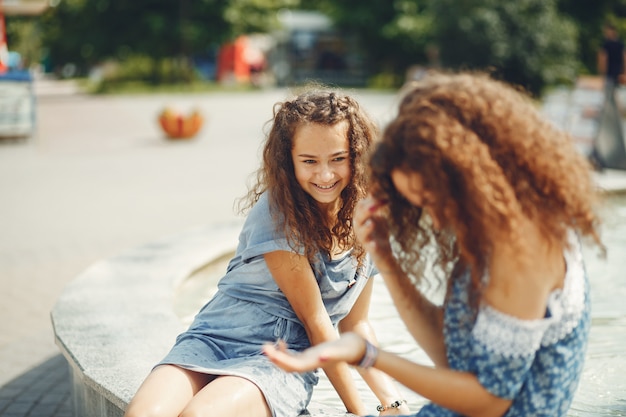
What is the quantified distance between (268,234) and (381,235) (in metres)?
0.69

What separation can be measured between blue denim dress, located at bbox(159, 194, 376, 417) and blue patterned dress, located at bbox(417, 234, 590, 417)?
773mm

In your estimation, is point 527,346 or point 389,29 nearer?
point 527,346

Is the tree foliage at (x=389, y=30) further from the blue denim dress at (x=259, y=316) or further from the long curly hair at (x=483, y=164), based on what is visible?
the long curly hair at (x=483, y=164)

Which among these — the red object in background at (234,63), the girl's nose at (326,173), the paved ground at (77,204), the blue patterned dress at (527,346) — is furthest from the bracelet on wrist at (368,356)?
the red object in background at (234,63)

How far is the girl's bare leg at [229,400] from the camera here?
241 cm

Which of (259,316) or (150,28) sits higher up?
(259,316)

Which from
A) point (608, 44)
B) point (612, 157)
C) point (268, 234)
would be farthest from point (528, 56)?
point (268, 234)

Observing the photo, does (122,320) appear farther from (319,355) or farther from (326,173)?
(319,355)

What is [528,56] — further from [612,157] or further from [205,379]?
[205,379]

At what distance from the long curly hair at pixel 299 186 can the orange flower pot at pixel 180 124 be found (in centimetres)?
1322

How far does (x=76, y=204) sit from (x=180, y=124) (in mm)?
6614

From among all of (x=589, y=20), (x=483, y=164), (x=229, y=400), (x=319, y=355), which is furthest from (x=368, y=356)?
(x=589, y=20)

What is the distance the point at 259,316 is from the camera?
2842 mm

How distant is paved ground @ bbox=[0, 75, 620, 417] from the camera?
468cm
